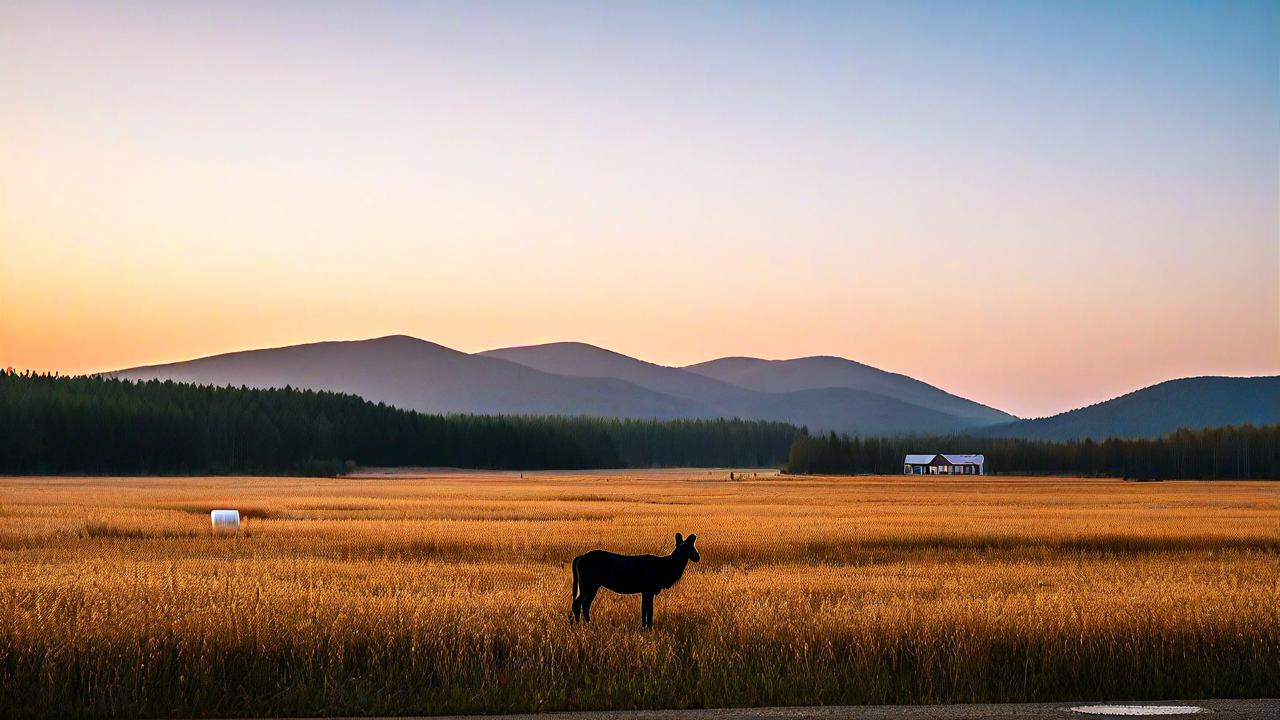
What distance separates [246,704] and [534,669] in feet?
11.0

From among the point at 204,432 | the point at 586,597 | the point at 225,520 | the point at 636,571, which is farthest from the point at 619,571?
the point at 204,432

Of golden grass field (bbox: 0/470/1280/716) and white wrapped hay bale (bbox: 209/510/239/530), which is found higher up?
white wrapped hay bale (bbox: 209/510/239/530)

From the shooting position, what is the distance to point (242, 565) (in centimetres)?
3170

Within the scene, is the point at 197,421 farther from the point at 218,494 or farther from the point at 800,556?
the point at 800,556

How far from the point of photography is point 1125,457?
17738 cm

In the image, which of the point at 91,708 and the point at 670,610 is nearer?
the point at 91,708

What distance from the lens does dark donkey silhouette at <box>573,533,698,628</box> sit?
A: 635 inches

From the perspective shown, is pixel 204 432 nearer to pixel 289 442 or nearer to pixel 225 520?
pixel 289 442

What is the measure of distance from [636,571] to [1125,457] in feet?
577

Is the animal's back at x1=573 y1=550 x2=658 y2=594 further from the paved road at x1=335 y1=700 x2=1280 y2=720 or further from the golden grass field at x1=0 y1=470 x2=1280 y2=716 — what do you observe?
the paved road at x1=335 y1=700 x2=1280 y2=720

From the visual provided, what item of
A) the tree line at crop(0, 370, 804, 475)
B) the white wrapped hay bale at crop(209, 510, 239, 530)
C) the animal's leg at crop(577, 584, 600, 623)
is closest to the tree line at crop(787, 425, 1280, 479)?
the tree line at crop(0, 370, 804, 475)

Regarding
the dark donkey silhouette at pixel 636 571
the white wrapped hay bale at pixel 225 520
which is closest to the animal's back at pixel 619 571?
the dark donkey silhouette at pixel 636 571

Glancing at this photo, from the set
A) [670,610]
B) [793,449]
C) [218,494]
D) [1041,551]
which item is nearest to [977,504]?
[1041,551]

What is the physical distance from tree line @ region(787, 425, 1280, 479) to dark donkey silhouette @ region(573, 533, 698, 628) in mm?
157218
